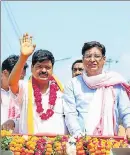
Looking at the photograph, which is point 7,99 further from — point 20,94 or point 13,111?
point 20,94

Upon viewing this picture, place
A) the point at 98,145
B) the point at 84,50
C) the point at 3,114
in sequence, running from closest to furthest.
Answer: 1. the point at 98,145
2. the point at 84,50
3. the point at 3,114

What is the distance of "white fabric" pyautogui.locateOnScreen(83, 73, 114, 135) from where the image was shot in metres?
3.99

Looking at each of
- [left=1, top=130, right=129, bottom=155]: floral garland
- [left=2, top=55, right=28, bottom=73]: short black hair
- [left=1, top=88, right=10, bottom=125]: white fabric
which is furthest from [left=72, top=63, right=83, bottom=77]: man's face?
[left=1, top=130, right=129, bottom=155]: floral garland

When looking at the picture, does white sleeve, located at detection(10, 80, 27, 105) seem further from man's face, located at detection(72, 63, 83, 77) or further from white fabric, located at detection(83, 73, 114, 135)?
man's face, located at detection(72, 63, 83, 77)

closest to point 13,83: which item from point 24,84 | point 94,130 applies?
point 24,84

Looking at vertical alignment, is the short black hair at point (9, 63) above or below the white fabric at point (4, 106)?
above

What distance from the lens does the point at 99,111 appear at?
407 centimetres

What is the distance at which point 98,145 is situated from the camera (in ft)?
11.4

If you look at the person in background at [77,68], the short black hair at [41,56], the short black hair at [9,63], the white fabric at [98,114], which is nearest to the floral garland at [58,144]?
the white fabric at [98,114]

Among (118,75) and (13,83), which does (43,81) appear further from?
(118,75)

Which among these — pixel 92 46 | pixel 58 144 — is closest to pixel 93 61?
pixel 92 46

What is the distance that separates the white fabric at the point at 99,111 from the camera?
399cm

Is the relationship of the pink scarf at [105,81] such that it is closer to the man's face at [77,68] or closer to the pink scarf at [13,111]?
the pink scarf at [13,111]

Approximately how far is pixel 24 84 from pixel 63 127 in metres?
0.62
